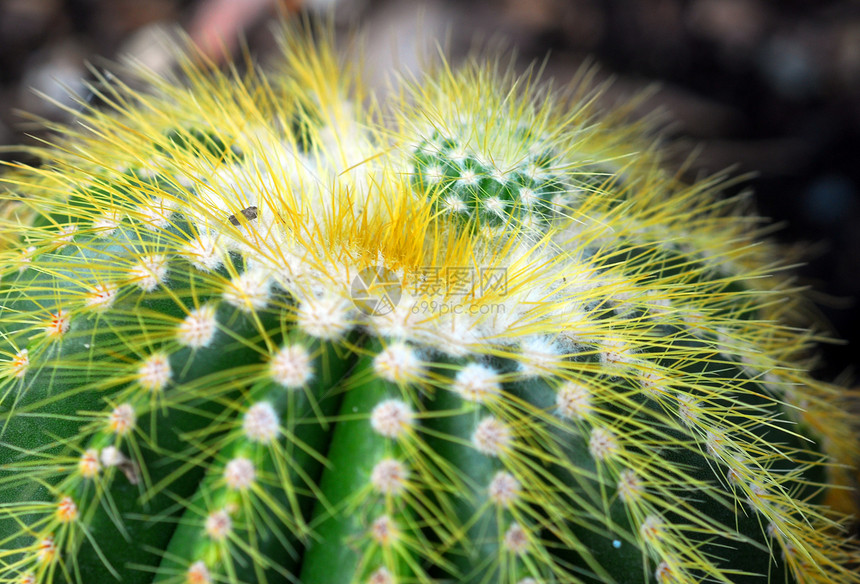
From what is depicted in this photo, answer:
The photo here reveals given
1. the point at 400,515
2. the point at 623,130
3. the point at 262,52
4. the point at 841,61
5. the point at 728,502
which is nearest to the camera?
the point at 400,515

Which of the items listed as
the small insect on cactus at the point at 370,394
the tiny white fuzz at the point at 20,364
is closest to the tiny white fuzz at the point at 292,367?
the small insect on cactus at the point at 370,394

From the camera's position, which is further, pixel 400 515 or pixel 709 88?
pixel 709 88

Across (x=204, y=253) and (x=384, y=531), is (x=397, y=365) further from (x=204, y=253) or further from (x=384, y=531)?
(x=204, y=253)

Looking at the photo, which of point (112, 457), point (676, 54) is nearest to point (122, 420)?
point (112, 457)

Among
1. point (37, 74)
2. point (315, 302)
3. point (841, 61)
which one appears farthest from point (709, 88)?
point (37, 74)

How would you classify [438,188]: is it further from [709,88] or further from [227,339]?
[709,88]

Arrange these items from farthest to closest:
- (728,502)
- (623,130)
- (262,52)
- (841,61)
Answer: (262,52) < (841,61) < (623,130) < (728,502)

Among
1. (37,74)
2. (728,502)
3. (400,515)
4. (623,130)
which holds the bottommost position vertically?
(728,502)

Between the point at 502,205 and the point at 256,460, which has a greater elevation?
the point at 502,205
